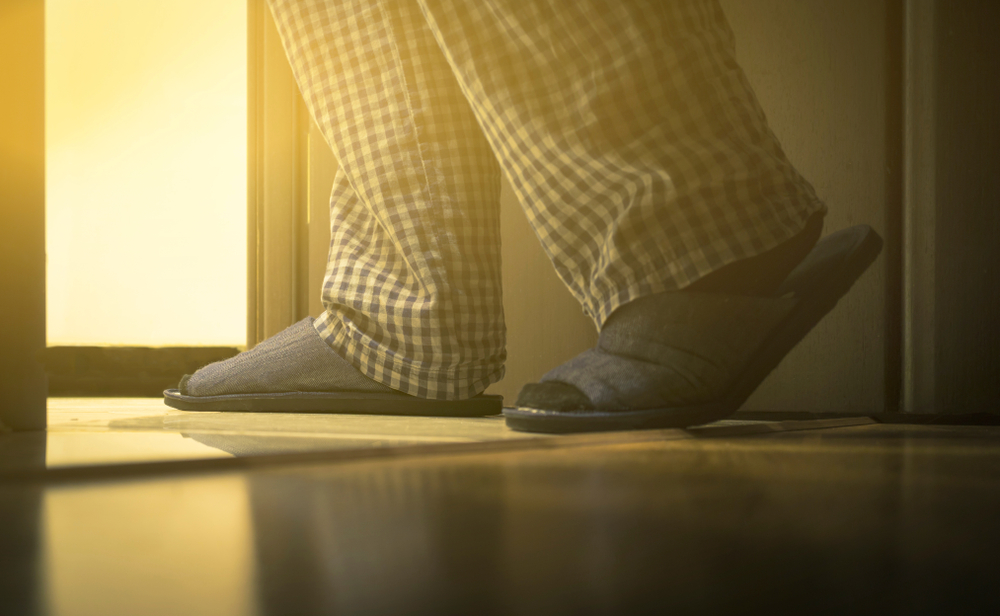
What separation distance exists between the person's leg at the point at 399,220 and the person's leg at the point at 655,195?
0.82 feet

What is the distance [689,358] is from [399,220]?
0.44 m

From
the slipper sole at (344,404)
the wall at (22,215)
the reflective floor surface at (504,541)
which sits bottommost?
the slipper sole at (344,404)

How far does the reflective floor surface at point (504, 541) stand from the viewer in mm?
144

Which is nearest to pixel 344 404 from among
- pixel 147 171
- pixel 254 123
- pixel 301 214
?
pixel 301 214

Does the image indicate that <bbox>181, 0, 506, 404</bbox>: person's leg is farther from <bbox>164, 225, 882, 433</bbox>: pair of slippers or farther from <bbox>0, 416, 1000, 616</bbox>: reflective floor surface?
<bbox>0, 416, 1000, 616</bbox>: reflective floor surface

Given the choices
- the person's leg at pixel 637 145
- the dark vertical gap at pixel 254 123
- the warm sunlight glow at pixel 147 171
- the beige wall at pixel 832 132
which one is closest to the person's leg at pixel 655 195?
the person's leg at pixel 637 145

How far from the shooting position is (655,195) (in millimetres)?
615

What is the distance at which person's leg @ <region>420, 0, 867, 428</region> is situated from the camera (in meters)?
0.60

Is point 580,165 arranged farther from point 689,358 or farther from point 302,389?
point 302,389

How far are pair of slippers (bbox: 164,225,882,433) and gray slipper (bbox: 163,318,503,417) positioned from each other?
299 millimetres

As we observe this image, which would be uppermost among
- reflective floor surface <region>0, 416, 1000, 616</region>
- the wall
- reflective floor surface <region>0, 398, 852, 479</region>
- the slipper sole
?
the wall

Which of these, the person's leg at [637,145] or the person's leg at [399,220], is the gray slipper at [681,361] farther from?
the person's leg at [399,220]

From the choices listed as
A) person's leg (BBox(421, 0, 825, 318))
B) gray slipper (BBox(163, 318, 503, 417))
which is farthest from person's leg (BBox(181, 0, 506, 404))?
person's leg (BBox(421, 0, 825, 318))

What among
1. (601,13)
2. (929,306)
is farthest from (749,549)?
(929,306)
